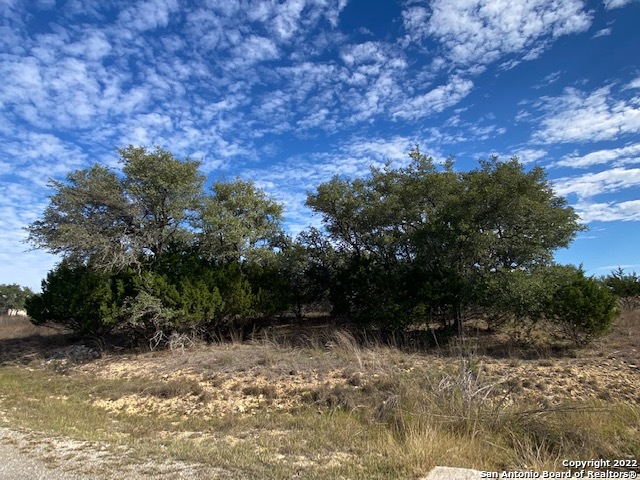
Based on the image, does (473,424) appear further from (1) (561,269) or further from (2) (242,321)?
(2) (242,321)

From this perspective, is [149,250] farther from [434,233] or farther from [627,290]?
[627,290]

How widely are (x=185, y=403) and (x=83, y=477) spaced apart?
5713 mm

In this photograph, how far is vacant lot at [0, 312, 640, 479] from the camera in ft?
17.8

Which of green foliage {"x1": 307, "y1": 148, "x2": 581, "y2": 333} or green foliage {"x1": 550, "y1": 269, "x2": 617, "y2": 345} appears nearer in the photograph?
green foliage {"x1": 550, "y1": 269, "x2": 617, "y2": 345}

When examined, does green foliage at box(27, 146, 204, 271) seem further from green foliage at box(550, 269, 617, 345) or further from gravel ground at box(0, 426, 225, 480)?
green foliage at box(550, 269, 617, 345)

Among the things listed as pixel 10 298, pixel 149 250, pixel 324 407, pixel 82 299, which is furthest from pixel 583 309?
pixel 10 298

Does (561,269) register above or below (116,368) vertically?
above

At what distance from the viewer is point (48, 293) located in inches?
772

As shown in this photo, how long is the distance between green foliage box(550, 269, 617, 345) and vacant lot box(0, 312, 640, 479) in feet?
2.15

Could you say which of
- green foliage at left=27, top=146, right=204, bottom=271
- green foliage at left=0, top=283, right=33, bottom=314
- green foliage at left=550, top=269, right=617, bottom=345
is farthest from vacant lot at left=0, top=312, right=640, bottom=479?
green foliage at left=0, top=283, right=33, bottom=314

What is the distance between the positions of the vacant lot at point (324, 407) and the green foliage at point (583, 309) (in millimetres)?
656

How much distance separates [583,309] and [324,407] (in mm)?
9113

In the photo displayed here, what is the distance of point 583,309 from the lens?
13.1 meters

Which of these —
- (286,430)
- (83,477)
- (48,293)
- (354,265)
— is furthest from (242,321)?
(83,477)
